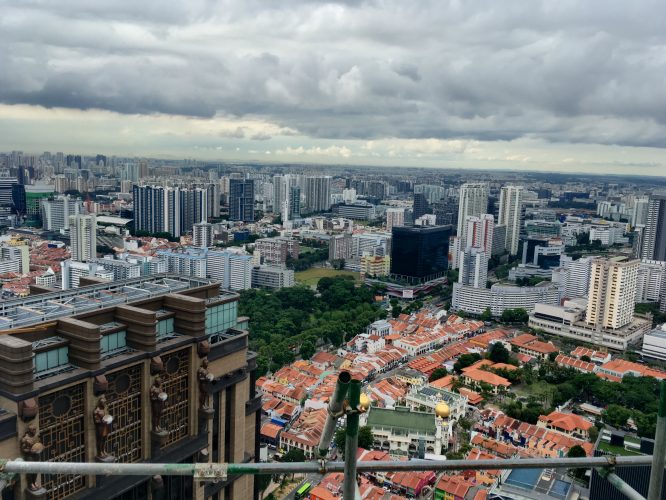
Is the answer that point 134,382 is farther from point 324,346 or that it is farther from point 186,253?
point 186,253

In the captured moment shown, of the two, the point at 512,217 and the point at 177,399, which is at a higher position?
the point at 177,399

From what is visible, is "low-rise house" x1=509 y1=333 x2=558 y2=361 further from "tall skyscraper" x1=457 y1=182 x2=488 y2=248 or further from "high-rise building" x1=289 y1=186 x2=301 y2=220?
"high-rise building" x1=289 y1=186 x2=301 y2=220

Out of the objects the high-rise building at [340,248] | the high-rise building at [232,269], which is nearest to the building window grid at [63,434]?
the high-rise building at [232,269]

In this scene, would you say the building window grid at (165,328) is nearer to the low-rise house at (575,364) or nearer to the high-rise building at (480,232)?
the low-rise house at (575,364)

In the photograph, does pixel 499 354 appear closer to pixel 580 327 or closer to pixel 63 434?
pixel 580 327

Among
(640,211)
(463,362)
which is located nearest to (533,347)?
(463,362)

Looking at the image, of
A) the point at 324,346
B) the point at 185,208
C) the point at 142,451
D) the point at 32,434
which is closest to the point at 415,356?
the point at 324,346
